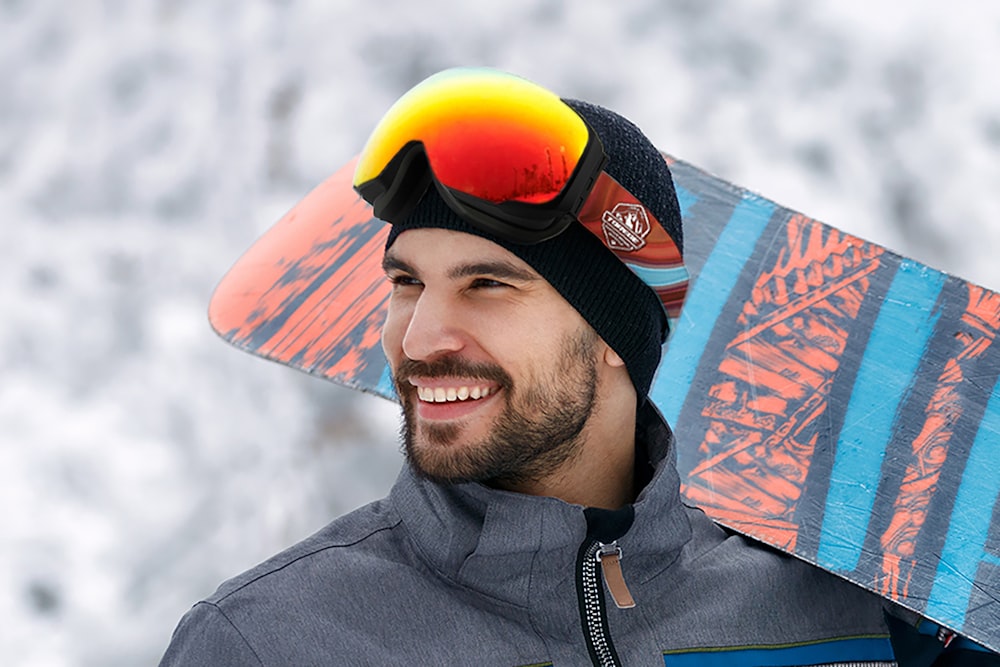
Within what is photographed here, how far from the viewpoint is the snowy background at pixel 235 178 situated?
3.68 meters

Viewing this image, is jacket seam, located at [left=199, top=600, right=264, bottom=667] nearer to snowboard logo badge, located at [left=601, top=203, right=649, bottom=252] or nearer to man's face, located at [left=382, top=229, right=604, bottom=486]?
man's face, located at [left=382, top=229, right=604, bottom=486]

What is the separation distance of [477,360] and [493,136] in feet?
1.01

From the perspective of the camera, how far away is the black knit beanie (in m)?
1.59

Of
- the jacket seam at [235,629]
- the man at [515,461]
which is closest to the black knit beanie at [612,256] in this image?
the man at [515,461]

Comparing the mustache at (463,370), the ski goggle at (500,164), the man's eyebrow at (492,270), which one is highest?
the ski goggle at (500,164)

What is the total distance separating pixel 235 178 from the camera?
451 centimetres

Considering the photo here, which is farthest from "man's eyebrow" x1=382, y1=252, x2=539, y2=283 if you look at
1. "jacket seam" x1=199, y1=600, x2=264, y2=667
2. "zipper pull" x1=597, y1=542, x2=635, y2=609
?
"jacket seam" x1=199, y1=600, x2=264, y2=667

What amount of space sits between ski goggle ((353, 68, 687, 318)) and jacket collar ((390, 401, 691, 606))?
357 mm

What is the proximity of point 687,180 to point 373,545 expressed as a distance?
3.60 ft

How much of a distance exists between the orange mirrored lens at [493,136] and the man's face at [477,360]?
88 mm

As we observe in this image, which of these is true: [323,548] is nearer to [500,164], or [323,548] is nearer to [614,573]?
[614,573]

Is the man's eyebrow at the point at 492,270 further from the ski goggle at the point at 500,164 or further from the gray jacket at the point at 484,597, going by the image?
the gray jacket at the point at 484,597

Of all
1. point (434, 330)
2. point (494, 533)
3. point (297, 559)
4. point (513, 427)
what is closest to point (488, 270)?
point (434, 330)

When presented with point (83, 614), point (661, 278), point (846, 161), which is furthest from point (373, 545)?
point (846, 161)
